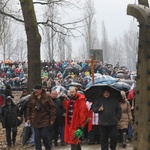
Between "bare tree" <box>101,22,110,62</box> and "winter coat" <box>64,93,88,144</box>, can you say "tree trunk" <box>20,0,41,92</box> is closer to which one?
"winter coat" <box>64,93,88,144</box>

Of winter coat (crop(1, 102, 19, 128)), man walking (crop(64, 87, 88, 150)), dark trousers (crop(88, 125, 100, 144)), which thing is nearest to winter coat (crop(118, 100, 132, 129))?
dark trousers (crop(88, 125, 100, 144))

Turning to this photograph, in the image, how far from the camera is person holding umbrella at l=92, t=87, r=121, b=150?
831 cm

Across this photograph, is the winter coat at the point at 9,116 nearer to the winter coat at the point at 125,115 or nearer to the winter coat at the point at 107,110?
the winter coat at the point at 125,115

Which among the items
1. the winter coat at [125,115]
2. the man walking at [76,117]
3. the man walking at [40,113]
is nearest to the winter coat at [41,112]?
the man walking at [40,113]

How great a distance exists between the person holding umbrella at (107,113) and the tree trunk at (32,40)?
6423 mm

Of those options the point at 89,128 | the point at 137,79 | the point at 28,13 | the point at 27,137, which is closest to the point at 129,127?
the point at 89,128

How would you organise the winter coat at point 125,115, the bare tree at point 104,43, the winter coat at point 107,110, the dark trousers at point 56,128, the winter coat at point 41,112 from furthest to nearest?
the bare tree at point 104,43
the dark trousers at point 56,128
the winter coat at point 125,115
the winter coat at point 41,112
the winter coat at point 107,110

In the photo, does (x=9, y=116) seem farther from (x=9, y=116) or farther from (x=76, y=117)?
(x=76, y=117)

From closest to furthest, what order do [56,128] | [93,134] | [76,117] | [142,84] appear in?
1. [142,84]
2. [76,117]
3. [93,134]
4. [56,128]

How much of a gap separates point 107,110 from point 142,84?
6840 millimetres

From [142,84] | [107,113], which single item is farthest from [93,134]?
[142,84]

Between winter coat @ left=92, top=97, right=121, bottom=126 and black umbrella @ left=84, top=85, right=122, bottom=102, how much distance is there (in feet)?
0.36

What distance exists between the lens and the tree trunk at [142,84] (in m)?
1.50

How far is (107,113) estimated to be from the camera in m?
8.31
